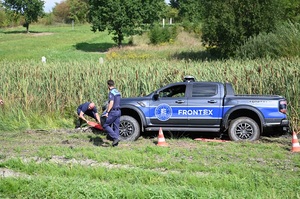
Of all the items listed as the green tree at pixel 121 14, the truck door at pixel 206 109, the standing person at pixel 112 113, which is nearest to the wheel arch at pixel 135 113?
the truck door at pixel 206 109

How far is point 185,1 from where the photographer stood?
83.5 m

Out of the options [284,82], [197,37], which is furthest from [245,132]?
[197,37]

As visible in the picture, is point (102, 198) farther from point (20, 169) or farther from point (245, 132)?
point (245, 132)

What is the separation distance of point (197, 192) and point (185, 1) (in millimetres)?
79791

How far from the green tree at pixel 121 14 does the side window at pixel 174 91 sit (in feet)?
122

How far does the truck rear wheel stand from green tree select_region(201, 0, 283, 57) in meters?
21.8

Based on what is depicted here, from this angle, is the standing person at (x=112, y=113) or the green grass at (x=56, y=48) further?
the green grass at (x=56, y=48)

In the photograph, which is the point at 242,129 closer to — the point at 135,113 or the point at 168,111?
the point at 168,111

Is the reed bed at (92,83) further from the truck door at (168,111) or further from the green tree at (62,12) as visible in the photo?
the green tree at (62,12)

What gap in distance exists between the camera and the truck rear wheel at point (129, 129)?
12.2 m

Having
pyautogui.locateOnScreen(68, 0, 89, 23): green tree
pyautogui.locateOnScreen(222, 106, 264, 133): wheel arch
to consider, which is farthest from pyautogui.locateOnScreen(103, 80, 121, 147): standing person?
pyautogui.locateOnScreen(68, 0, 89, 23): green tree

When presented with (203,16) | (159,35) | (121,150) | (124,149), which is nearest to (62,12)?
(159,35)

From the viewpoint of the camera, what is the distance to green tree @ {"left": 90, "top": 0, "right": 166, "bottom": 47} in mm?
49312

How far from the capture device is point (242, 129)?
1179cm
